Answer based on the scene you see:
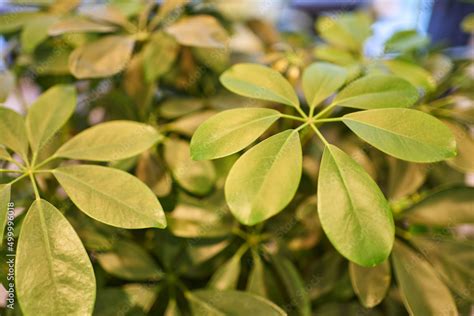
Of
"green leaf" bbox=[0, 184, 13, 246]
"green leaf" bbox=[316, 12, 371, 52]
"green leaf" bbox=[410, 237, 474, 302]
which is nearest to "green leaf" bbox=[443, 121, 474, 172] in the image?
"green leaf" bbox=[410, 237, 474, 302]

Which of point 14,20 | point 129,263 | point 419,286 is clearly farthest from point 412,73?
point 14,20

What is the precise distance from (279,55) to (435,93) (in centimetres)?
30

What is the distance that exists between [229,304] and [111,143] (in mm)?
261

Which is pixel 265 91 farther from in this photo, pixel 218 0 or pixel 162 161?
pixel 218 0

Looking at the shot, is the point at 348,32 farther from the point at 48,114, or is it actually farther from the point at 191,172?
the point at 48,114

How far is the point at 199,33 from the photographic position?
71 centimetres

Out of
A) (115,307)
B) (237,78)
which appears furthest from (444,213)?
(115,307)

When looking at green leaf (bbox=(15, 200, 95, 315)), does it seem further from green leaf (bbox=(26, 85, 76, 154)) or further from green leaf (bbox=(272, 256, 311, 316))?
green leaf (bbox=(272, 256, 311, 316))

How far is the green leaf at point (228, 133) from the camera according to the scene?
0.46 metres

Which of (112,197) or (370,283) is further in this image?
(370,283)

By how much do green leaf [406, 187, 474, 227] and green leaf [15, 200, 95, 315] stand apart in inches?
18.9

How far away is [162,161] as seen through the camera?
0.69m

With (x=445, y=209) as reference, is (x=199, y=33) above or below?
above

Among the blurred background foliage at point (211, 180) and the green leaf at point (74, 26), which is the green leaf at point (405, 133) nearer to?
the blurred background foliage at point (211, 180)
